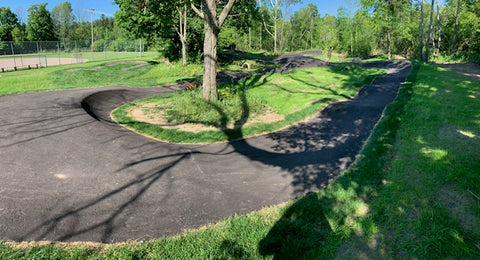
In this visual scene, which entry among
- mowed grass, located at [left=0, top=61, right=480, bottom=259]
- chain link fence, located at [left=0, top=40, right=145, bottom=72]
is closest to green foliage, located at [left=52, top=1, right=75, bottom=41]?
chain link fence, located at [left=0, top=40, right=145, bottom=72]

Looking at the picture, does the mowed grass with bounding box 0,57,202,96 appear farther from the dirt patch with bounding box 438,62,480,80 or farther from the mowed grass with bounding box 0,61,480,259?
the dirt patch with bounding box 438,62,480,80

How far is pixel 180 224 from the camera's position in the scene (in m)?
4.17

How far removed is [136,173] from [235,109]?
588 centimetres

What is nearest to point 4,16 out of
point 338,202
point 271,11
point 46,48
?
point 46,48

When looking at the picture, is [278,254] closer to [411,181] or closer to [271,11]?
[411,181]

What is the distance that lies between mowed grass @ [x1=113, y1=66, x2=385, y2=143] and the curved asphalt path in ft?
2.08

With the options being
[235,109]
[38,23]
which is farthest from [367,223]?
[38,23]

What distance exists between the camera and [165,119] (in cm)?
1011

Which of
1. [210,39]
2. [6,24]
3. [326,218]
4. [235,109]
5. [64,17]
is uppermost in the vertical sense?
[64,17]

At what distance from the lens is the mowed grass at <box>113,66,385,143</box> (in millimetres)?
8695

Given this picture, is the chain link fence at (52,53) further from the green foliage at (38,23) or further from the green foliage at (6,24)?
the green foliage at (6,24)

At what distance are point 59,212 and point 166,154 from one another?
2851 mm

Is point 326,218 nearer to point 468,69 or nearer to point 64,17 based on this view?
point 468,69

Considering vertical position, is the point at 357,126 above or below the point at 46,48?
below
